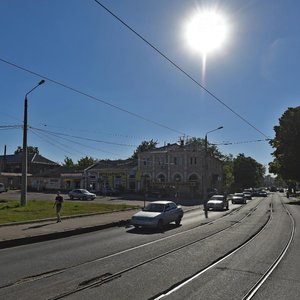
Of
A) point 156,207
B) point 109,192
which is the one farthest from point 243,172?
point 156,207

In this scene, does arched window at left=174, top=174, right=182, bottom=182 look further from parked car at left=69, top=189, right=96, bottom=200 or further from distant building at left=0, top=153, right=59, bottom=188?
distant building at left=0, top=153, right=59, bottom=188

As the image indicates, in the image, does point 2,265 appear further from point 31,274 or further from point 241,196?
point 241,196

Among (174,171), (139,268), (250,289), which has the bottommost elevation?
(250,289)

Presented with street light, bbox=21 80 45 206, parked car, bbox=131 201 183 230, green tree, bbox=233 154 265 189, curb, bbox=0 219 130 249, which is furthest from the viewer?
green tree, bbox=233 154 265 189

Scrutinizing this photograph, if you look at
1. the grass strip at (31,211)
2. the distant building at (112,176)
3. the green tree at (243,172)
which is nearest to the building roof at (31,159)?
the distant building at (112,176)

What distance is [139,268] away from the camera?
402 inches

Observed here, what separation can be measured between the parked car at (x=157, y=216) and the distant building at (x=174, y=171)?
149 feet

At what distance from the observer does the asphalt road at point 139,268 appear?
789 centimetres

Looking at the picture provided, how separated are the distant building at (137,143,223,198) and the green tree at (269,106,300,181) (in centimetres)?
1513

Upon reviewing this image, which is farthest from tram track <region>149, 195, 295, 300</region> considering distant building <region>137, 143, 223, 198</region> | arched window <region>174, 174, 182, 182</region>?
arched window <region>174, 174, 182, 182</region>

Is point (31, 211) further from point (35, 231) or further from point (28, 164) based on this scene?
point (28, 164)

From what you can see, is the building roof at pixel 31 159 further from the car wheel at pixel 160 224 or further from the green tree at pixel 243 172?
the car wheel at pixel 160 224

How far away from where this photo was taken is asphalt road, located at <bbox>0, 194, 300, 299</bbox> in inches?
311

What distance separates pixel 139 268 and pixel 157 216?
10471mm
